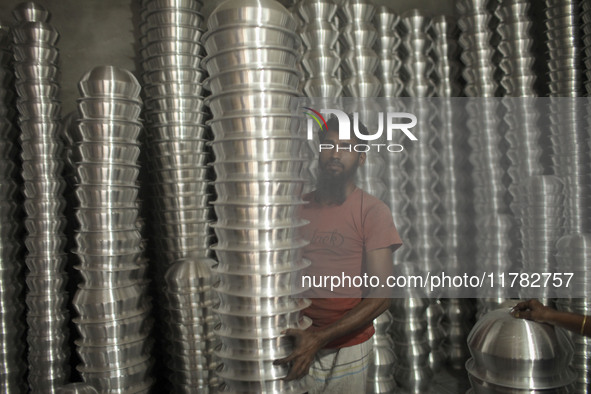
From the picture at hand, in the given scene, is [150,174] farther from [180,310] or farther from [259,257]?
[259,257]

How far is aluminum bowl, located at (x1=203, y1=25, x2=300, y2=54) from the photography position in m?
1.47

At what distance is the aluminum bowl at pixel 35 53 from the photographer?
2.61 metres

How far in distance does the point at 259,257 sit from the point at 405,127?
3.13 feet

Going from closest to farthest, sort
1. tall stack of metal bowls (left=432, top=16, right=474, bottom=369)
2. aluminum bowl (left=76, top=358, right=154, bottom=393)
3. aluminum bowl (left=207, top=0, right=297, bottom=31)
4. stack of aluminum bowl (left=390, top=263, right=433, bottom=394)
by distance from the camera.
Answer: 1. aluminum bowl (left=207, top=0, right=297, bottom=31)
2. aluminum bowl (left=76, top=358, right=154, bottom=393)
3. tall stack of metal bowls (left=432, top=16, right=474, bottom=369)
4. stack of aluminum bowl (left=390, top=263, right=433, bottom=394)

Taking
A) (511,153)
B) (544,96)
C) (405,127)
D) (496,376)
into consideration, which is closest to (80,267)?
(405,127)

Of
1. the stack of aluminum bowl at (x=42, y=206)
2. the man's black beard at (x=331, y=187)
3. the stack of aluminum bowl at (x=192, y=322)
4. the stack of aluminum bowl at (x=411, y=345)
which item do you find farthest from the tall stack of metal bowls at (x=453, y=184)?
the stack of aluminum bowl at (x=42, y=206)

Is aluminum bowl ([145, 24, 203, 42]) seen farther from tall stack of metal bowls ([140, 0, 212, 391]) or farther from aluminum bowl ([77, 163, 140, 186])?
aluminum bowl ([77, 163, 140, 186])

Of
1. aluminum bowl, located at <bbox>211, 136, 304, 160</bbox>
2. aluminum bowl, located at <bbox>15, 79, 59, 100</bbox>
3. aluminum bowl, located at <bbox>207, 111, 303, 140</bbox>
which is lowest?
aluminum bowl, located at <bbox>211, 136, 304, 160</bbox>

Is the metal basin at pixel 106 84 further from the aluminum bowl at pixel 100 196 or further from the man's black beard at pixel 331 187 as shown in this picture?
the man's black beard at pixel 331 187

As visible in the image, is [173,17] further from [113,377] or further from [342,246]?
[113,377]

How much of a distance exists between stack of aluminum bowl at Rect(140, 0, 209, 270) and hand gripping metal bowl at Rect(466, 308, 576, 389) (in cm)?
165

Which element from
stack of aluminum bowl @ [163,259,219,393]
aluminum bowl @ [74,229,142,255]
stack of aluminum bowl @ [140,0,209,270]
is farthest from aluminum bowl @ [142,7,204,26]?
stack of aluminum bowl @ [163,259,219,393]

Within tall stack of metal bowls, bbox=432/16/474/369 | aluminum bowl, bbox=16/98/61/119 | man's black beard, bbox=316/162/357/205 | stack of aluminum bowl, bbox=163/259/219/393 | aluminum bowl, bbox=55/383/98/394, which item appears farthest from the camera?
aluminum bowl, bbox=16/98/61/119

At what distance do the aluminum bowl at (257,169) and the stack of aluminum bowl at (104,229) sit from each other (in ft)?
3.11
